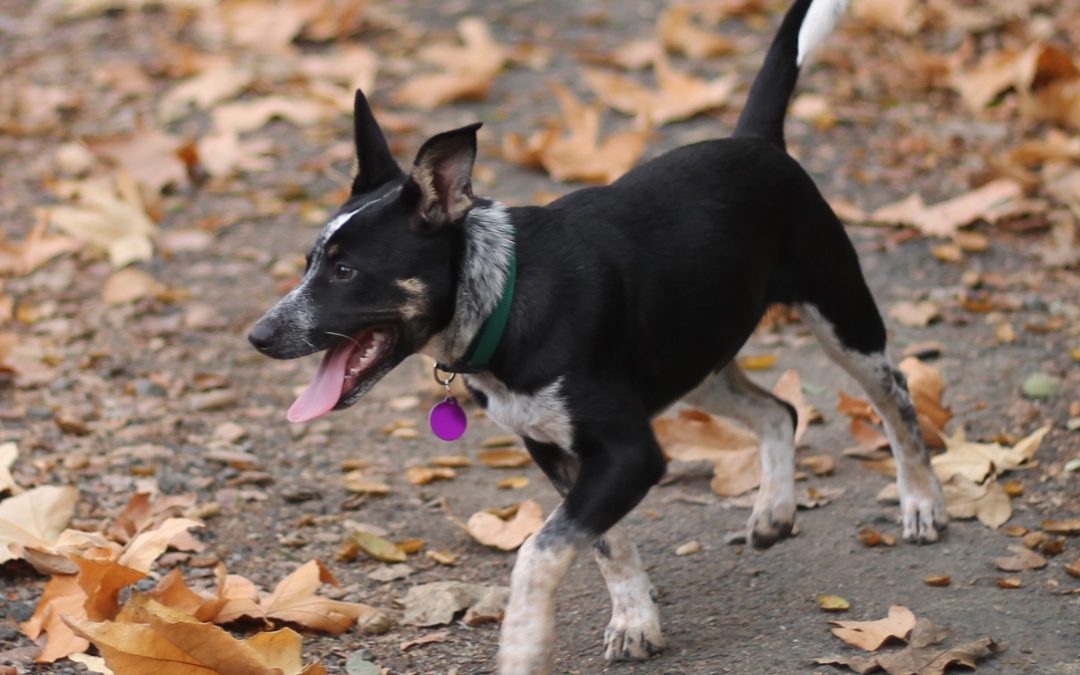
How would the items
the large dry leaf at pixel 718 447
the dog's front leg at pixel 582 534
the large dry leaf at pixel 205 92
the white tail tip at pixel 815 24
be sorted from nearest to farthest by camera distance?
the dog's front leg at pixel 582 534 → the white tail tip at pixel 815 24 → the large dry leaf at pixel 718 447 → the large dry leaf at pixel 205 92

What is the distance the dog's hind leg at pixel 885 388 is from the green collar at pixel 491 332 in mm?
1246

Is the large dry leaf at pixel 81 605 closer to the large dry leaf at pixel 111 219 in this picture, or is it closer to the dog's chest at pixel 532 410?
the dog's chest at pixel 532 410

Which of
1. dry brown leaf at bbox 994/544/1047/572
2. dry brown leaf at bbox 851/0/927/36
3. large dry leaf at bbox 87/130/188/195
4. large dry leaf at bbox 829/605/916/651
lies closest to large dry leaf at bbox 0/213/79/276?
large dry leaf at bbox 87/130/188/195

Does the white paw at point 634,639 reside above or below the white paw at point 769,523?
above

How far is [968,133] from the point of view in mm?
8828

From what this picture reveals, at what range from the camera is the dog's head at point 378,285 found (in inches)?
159

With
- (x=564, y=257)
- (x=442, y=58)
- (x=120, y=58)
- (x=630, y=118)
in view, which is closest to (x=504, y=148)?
(x=630, y=118)

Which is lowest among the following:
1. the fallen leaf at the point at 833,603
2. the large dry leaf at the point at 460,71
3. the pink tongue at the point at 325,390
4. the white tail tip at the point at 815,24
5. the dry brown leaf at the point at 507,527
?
the large dry leaf at the point at 460,71

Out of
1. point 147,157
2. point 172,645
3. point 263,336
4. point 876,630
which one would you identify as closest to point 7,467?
point 263,336

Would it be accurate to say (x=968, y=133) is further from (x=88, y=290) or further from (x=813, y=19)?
(x=88, y=290)

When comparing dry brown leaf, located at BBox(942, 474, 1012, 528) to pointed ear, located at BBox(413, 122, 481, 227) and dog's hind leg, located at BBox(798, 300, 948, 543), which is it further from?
pointed ear, located at BBox(413, 122, 481, 227)

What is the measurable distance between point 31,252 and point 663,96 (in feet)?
12.6

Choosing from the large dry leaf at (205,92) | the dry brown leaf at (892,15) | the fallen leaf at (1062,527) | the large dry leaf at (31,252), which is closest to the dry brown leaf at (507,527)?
the fallen leaf at (1062,527)

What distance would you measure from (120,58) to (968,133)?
600cm
